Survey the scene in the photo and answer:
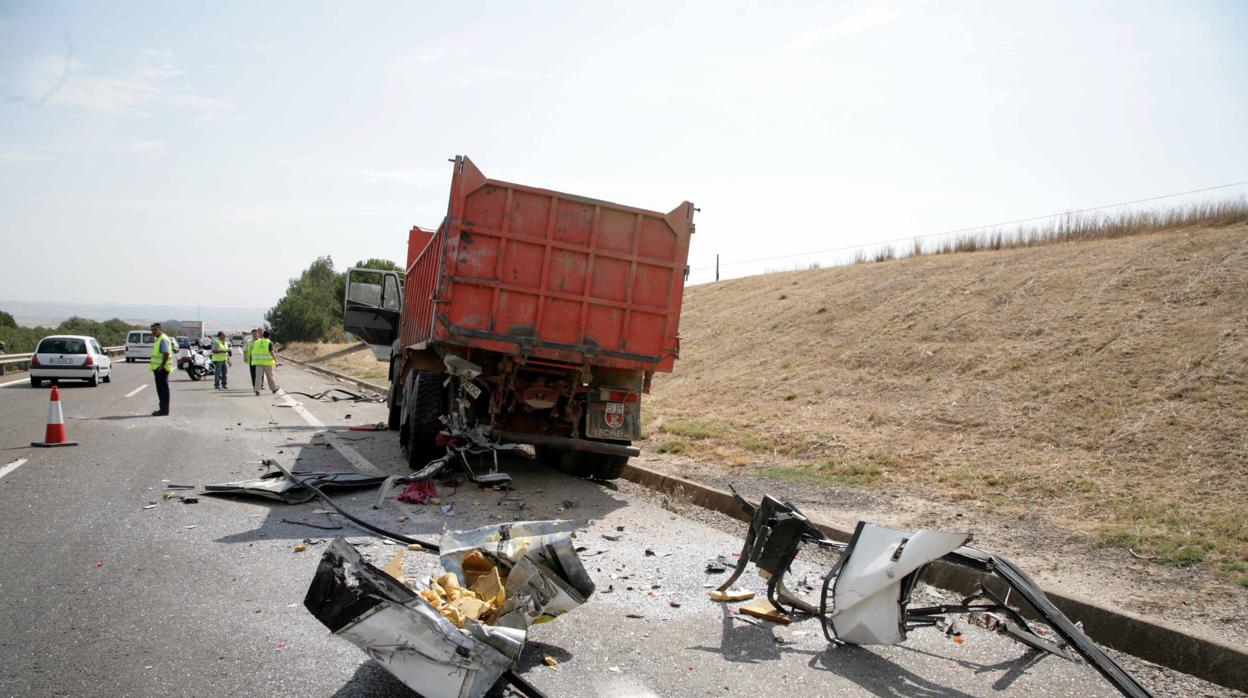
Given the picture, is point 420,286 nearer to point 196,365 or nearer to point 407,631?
point 407,631

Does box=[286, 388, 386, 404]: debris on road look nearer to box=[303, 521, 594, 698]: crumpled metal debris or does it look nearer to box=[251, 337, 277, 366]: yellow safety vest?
box=[251, 337, 277, 366]: yellow safety vest

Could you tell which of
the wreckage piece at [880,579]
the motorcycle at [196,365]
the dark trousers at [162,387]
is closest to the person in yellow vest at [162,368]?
the dark trousers at [162,387]

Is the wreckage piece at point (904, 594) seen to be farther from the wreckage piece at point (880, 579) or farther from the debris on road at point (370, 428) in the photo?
the debris on road at point (370, 428)

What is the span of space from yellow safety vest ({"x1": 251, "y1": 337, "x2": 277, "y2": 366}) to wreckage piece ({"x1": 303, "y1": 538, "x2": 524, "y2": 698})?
19.3 metres

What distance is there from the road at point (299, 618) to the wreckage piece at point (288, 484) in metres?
0.15

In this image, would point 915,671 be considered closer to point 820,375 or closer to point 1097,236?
point 820,375

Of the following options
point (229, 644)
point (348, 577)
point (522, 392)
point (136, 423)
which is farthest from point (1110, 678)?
point (136, 423)

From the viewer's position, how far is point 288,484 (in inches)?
293

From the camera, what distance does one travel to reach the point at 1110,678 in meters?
3.47

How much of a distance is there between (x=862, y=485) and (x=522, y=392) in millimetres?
3665

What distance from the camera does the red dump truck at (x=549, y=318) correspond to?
27.0 feet

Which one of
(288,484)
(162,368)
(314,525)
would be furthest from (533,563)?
(162,368)

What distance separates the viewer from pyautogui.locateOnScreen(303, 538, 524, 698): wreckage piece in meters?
3.10

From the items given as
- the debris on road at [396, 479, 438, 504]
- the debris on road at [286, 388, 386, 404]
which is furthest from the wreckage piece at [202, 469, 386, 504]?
the debris on road at [286, 388, 386, 404]
